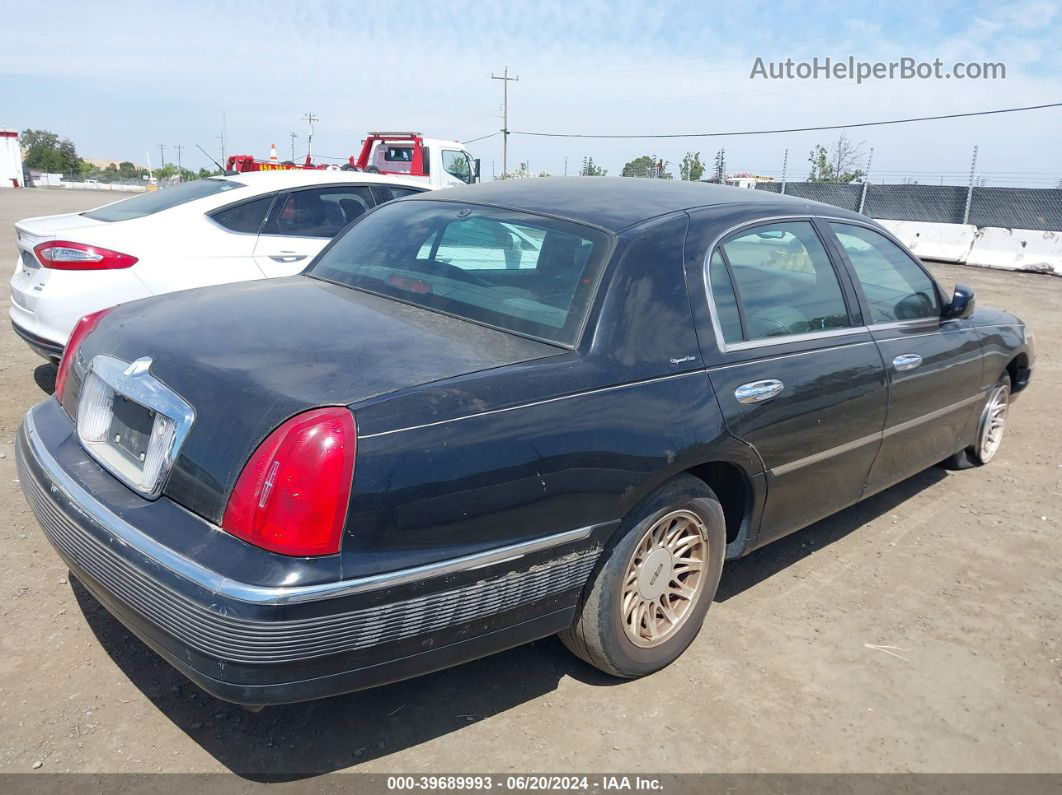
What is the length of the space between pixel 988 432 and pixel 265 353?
4605 mm

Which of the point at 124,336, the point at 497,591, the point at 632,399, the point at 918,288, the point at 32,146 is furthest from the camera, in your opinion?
→ the point at 32,146

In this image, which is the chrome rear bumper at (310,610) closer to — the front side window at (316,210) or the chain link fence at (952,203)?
the front side window at (316,210)

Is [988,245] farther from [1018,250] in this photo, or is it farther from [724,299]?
[724,299]

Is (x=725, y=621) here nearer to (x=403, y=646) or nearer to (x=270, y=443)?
(x=403, y=646)

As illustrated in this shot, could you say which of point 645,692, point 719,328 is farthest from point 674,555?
point 719,328

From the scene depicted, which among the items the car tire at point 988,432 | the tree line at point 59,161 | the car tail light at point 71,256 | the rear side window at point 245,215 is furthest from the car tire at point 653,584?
the tree line at point 59,161

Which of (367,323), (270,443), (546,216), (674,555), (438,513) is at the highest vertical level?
(546,216)

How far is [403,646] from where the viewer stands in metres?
2.24

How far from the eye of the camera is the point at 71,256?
5176mm

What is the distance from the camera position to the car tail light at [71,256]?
517 cm

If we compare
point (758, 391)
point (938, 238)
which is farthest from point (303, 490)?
point (938, 238)

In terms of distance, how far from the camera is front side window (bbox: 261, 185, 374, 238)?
6.07 metres

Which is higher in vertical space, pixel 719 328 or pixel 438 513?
pixel 719 328

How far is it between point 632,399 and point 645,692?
1068mm
